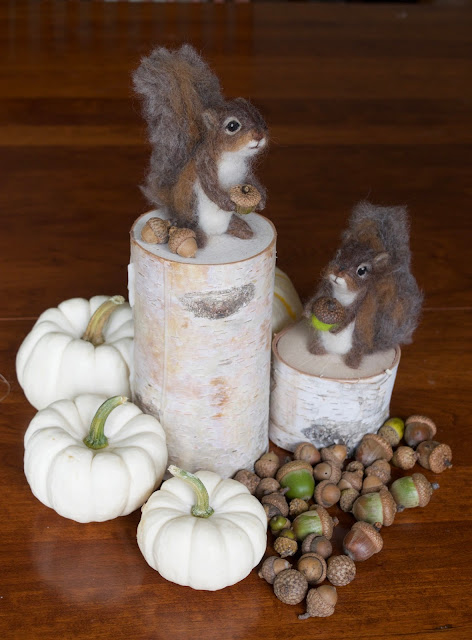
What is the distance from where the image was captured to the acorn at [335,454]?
1432 millimetres

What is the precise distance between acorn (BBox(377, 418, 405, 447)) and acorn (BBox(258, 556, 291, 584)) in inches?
12.1

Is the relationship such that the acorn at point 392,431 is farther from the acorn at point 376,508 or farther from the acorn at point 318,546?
the acorn at point 318,546

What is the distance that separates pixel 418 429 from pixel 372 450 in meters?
0.09

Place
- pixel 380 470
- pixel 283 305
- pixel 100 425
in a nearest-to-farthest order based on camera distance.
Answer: pixel 100 425, pixel 380 470, pixel 283 305

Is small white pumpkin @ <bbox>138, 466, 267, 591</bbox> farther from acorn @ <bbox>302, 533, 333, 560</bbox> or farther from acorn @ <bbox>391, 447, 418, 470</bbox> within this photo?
acorn @ <bbox>391, 447, 418, 470</bbox>

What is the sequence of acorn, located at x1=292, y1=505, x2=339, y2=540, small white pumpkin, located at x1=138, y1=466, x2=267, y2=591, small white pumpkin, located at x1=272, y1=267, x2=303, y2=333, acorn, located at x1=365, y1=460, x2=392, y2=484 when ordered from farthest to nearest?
small white pumpkin, located at x1=272, y1=267, x2=303, y2=333 → acorn, located at x1=365, y1=460, x2=392, y2=484 → acorn, located at x1=292, y1=505, x2=339, y2=540 → small white pumpkin, located at x1=138, y1=466, x2=267, y2=591

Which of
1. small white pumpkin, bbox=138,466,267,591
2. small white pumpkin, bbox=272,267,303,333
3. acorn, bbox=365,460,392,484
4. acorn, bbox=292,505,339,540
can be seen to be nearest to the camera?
small white pumpkin, bbox=138,466,267,591

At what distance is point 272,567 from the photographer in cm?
126

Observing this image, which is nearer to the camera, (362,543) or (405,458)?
(362,543)

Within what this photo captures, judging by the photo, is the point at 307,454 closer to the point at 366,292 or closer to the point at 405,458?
the point at 405,458

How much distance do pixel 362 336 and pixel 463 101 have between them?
135 cm

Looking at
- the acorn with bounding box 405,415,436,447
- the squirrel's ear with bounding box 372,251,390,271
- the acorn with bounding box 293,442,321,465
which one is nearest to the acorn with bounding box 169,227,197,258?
the squirrel's ear with bounding box 372,251,390,271

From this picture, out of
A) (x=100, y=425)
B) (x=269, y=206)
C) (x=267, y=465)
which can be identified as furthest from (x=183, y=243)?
(x=269, y=206)

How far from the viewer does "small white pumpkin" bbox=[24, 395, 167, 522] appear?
1275 mm
